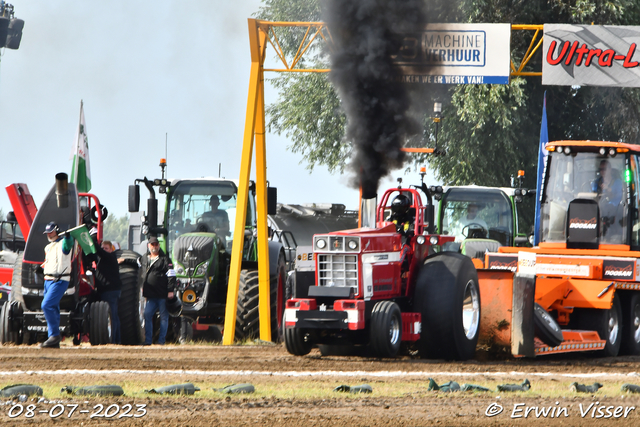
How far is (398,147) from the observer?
39.7 feet

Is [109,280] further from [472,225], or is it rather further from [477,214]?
[477,214]

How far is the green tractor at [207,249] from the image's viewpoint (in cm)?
1402

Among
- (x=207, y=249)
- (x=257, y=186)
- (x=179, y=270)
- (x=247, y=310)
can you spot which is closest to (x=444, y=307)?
(x=247, y=310)

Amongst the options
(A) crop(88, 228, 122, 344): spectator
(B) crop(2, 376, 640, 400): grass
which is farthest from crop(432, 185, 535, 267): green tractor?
(B) crop(2, 376, 640, 400): grass

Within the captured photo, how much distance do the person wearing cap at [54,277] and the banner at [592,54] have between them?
9152mm

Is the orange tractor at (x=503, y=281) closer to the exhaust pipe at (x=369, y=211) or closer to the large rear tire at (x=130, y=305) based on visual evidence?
the exhaust pipe at (x=369, y=211)

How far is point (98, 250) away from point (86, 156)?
15.8ft

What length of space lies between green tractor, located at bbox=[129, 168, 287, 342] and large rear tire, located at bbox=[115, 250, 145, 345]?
64 cm

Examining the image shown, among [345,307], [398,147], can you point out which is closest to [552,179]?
[398,147]

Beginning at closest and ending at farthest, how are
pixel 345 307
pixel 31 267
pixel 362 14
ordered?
pixel 345 307 → pixel 31 267 → pixel 362 14

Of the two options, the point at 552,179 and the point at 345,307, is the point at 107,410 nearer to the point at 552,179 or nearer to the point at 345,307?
the point at 345,307

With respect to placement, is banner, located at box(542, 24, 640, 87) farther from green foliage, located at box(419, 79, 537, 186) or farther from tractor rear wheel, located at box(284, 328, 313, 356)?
tractor rear wheel, located at box(284, 328, 313, 356)

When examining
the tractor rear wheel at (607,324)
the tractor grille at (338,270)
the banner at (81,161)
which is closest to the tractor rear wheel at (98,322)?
the tractor grille at (338,270)

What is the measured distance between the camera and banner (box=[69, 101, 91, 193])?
16.6 metres
